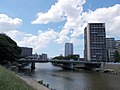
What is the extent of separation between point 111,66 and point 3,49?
210ft

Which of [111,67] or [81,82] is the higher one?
[111,67]

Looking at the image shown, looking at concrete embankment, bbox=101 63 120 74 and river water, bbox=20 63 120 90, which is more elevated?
concrete embankment, bbox=101 63 120 74

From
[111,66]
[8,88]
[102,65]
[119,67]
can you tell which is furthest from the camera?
[102,65]

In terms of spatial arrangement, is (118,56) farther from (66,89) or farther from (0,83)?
(0,83)

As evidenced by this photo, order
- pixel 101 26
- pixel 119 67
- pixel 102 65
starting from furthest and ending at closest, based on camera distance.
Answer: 1. pixel 101 26
2. pixel 102 65
3. pixel 119 67

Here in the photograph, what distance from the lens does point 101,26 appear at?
19862cm

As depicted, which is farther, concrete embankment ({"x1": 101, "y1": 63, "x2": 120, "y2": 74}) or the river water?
concrete embankment ({"x1": 101, "y1": 63, "x2": 120, "y2": 74})

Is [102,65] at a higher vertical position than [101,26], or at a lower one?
lower

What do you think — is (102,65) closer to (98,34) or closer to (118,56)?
(118,56)

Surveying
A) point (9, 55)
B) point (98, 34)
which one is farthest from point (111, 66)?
point (98, 34)

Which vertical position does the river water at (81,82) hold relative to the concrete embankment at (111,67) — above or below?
below

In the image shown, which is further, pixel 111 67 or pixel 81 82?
pixel 111 67

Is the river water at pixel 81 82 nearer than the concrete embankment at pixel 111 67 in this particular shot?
Yes

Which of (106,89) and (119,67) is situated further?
(119,67)
